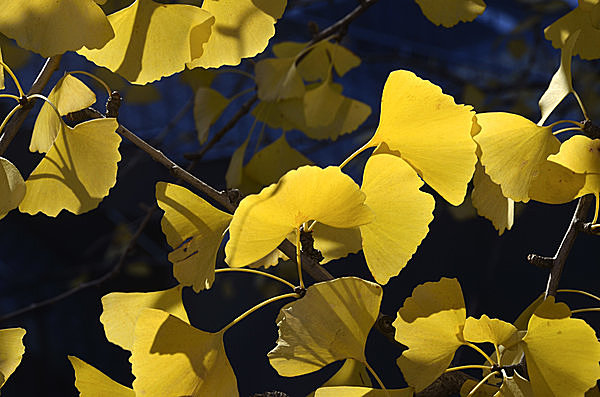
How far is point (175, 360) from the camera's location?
21cm

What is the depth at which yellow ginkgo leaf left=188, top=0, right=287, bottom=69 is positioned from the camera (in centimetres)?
22

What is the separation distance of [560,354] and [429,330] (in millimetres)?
41

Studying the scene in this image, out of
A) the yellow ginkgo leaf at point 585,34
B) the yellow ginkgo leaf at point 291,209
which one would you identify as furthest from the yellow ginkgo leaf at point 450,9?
the yellow ginkgo leaf at point 291,209

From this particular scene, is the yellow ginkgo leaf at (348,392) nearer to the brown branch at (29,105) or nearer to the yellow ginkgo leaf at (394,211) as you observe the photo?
the yellow ginkgo leaf at (394,211)

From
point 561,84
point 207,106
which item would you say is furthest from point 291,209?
point 207,106

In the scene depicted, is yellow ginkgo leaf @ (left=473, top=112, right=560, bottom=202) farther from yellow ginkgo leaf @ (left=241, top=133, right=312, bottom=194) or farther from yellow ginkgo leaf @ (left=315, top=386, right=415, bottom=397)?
yellow ginkgo leaf @ (left=241, top=133, right=312, bottom=194)

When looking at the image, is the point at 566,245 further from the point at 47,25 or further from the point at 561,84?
the point at 47,25

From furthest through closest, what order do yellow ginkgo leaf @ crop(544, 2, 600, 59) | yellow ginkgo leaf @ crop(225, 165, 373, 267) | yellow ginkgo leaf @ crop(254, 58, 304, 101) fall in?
yellow ginkgo leaf @ crop(254, 58, 304, 101) → yellow ginkgo leaf @ crop(544, 2, 600, 59) → yellow ginkgo leaf @ crop(225, 165, 373, 267)

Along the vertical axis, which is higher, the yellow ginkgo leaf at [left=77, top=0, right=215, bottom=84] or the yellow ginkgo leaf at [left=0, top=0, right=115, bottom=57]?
the yellow ginkgo leaf at [left=0, top=0, right=115, bottom=57]

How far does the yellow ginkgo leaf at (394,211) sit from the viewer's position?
0.21 m

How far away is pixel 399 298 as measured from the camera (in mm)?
1261

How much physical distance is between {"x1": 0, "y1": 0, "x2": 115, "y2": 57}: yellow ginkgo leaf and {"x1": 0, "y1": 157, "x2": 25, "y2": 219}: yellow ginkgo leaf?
0.04 meters

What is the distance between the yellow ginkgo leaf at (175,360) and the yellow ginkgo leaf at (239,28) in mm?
91

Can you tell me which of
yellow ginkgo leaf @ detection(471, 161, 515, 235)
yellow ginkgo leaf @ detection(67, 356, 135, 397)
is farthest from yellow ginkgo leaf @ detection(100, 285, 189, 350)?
yellow ginkgo leaf @ detection(471, 161, 515, 235)
